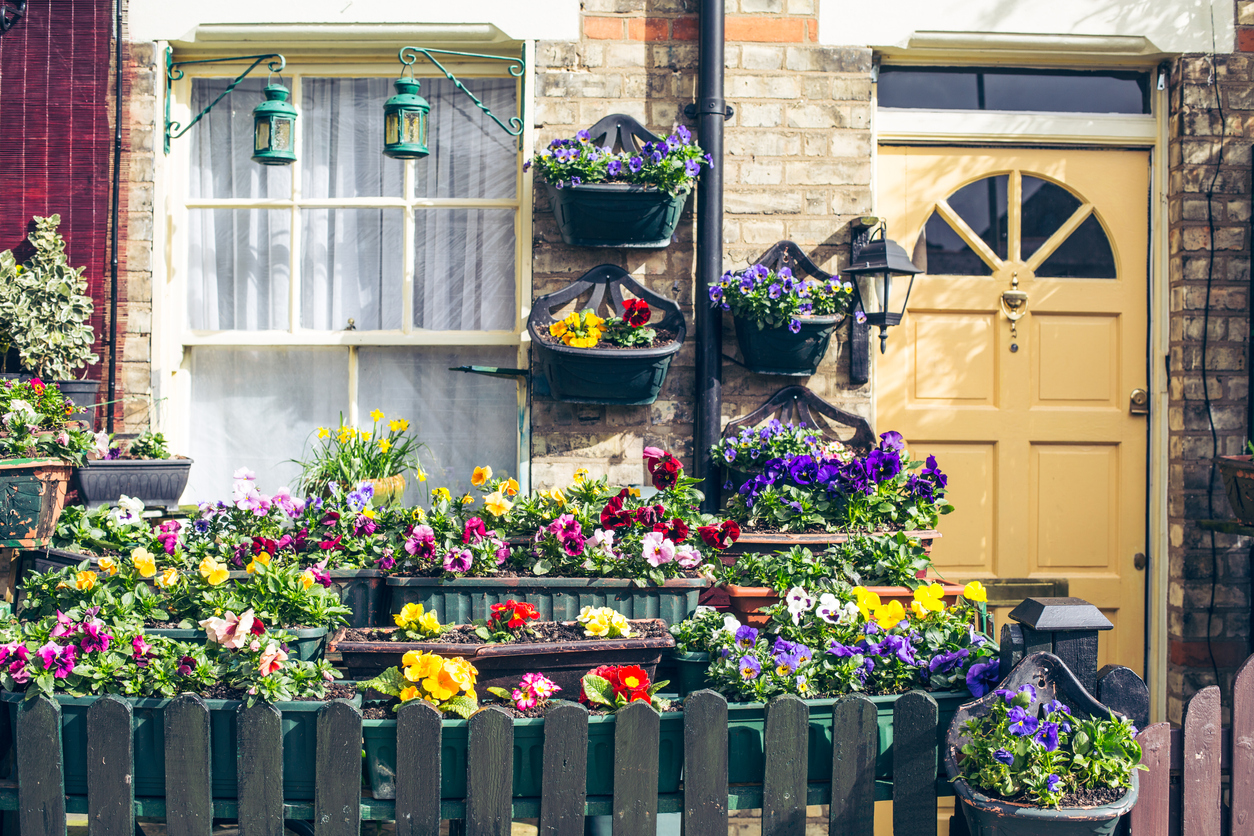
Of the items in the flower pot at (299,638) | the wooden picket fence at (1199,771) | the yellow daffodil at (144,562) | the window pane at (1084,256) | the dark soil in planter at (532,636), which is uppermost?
the window pane at (1084,256)

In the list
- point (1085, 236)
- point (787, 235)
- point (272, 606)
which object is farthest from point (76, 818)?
point (1085, 236)

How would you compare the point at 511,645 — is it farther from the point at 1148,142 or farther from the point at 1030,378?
the point at 1148,142

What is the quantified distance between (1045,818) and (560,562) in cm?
153

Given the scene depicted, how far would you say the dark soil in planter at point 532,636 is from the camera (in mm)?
2416

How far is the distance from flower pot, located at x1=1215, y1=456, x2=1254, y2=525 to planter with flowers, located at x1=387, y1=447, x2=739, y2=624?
6.30 feet

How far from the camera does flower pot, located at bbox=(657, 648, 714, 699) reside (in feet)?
8.32

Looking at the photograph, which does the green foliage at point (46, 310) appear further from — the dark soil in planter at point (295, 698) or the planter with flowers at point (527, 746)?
the planter with flowers at point (527, 746)

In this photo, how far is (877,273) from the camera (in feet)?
11.7

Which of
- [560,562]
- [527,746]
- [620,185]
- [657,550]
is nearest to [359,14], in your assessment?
[620,185]

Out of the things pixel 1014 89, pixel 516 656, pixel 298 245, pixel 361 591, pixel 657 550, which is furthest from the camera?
pixel 1014 89

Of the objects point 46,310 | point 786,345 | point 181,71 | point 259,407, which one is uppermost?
point 181,71

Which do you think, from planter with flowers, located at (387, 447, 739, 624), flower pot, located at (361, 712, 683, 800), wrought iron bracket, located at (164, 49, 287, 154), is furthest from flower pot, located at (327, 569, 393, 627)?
wrought iron bracket, located at (164, 49, 287, 154)

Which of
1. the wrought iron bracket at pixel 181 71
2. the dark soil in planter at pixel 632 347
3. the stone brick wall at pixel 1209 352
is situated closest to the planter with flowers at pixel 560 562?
the dark soil in planter at pixel 632 347

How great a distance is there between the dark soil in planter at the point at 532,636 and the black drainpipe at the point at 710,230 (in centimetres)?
126
